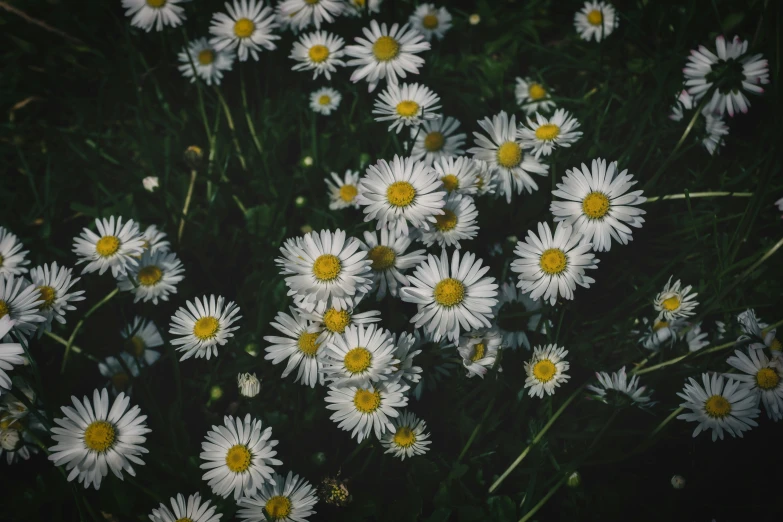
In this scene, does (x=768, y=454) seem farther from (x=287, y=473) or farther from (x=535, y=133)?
(x=287, y=473)

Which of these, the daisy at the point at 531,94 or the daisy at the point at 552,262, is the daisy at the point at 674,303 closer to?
the daisy at the point at 552,262

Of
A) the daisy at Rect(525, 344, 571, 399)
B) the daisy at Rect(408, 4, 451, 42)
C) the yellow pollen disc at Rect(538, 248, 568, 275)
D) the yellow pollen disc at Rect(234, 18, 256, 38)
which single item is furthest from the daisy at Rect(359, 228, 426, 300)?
the daisy at Rect(408, 4, 451, 42)

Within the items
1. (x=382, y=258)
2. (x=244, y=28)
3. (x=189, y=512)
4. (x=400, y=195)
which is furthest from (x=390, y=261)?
(x=244, y=28)

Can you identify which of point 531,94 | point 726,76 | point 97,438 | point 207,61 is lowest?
point 97,438

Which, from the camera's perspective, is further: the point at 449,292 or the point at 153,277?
the point at 153,277

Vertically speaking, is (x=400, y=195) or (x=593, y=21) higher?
(x=593, y=21)

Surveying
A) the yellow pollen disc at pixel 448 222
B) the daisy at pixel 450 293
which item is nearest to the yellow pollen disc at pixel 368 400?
the daisy at pixel 450 293

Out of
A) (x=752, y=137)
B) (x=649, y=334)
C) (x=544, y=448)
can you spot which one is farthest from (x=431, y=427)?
(x=752, y=137)

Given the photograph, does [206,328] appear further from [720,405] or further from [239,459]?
[720,405]
